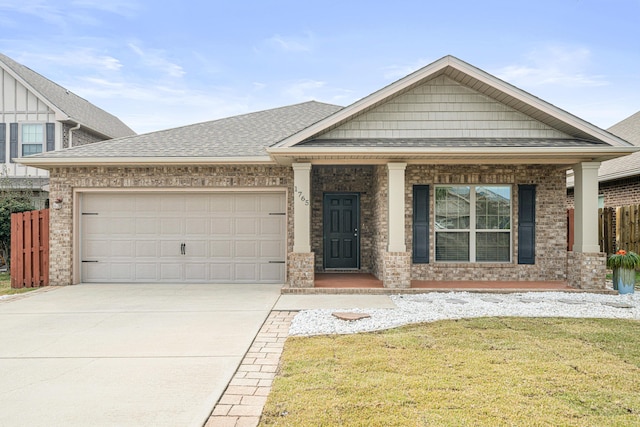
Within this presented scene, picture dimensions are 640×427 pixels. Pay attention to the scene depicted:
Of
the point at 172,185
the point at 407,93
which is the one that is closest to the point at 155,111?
the point at 172,185

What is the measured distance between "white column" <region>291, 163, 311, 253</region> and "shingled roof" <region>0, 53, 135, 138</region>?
10665 millimetres

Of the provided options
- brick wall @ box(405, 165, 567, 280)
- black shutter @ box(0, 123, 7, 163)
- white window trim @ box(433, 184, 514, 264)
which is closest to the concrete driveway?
brick wall @ box(405, 165, 567, 280)

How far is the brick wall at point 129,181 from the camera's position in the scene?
978cm

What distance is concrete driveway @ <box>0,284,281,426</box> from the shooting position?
339 centimetres

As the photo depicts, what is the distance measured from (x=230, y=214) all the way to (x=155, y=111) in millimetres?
22348

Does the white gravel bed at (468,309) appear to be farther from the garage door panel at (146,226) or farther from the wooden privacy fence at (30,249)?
the wooden privacy fence at (30,249)

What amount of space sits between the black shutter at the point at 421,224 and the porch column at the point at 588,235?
3.13 metres

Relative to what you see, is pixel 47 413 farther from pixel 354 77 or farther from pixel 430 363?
pixel 354 77

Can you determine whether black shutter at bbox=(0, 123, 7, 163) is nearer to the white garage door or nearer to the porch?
the white garage door

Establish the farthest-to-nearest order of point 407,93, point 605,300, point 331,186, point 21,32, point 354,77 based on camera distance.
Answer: point 354,77, point 21,32, point 331,186, point 407,93, point 605,300

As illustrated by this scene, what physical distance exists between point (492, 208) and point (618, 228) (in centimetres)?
554

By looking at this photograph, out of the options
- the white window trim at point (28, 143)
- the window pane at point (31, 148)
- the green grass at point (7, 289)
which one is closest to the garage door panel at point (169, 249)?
the green grass at point (7, 289)

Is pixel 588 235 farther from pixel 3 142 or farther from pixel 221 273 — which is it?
pixel 3 142

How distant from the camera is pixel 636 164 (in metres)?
12.5
